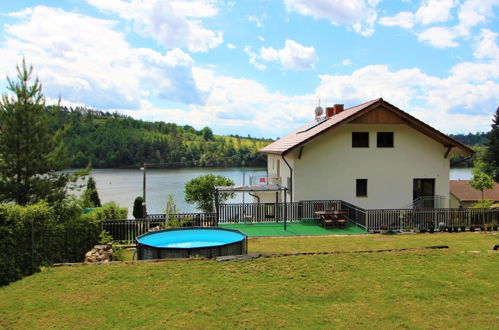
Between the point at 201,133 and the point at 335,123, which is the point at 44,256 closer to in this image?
the point at 335,123

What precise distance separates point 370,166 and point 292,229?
6864 millimetres

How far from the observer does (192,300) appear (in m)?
7.34

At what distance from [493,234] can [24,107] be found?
1887 centimetres

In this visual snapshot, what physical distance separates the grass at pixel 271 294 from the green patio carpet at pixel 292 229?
270 inches

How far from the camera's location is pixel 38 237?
10227 millimetres

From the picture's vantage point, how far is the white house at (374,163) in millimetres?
21656

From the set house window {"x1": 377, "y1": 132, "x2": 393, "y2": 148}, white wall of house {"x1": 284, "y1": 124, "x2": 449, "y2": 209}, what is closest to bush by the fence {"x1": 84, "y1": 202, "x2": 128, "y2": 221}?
white wall of house {"x1": 284, "y1": 124, "x2": 449, "y2": 209}

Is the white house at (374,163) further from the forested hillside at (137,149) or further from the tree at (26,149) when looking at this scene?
the forested hillside at (137,149)

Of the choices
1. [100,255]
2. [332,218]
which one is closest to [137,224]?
[100,255]

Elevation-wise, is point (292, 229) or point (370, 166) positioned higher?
point (370, 166)

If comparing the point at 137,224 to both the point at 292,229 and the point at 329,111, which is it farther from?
the point at 329,111

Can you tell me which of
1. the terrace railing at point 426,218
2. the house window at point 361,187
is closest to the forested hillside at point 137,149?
the house window at point 361,187

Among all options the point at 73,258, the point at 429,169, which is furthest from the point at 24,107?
the point at 429,169

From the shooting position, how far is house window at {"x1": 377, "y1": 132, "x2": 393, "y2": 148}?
73.0 feet
